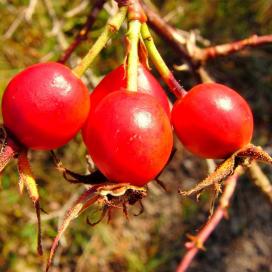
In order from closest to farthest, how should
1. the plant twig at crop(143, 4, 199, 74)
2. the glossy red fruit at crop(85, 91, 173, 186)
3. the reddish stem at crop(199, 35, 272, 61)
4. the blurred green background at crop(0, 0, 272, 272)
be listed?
the glossy red fruit at crop(85, 91, 173, 186)
the reddish stem at crop(199, 35, 272, 61)
the plant twig at crop(143, 4, 199, 74)
the blurred green background at crop(0, 0, 272, 272)

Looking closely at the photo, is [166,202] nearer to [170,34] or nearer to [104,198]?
[170,34]

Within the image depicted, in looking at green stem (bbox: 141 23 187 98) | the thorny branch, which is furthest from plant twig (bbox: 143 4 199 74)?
green stem (bbox: 141 23 187 98)

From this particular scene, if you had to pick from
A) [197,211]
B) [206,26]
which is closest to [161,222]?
[197,211]

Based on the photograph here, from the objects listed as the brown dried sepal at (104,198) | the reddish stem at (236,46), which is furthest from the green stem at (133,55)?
the reddish stem at (236,46)

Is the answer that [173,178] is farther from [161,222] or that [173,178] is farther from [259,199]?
[259,199]

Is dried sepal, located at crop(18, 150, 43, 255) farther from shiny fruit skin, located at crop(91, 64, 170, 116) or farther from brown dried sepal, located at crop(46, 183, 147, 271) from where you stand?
shiny fruit skin, located at crop(91, 64, 170, 116)

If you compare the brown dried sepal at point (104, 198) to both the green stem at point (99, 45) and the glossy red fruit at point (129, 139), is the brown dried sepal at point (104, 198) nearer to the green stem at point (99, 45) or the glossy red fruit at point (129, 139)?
the glossy red fruit at point (129, 139)
